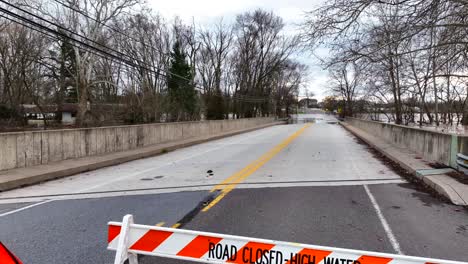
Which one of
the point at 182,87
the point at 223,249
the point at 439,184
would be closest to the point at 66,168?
the point at 223,249

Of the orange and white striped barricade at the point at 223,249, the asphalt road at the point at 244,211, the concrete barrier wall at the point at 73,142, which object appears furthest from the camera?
the concrete barrier wall at the point at 73,142

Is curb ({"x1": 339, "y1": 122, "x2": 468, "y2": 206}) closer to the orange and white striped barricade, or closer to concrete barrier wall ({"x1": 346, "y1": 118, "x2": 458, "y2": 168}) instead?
concrete barrier wall ({"x1": 346, "y1": 118, "x2": 458, "y2": 168})

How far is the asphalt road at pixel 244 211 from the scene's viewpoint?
473cm

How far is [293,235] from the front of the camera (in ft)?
16.5

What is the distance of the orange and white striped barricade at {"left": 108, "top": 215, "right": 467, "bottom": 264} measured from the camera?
2633mm

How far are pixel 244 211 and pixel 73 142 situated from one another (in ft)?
30.4

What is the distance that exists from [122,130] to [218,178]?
8218 millimetres

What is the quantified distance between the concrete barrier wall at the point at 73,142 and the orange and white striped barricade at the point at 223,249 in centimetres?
880

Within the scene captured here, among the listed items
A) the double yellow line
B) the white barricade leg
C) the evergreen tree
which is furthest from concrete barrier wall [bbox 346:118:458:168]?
the evergreen tree

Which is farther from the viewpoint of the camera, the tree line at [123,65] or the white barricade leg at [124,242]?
the tree line at [123,65]

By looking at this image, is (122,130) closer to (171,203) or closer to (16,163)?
(16,163)

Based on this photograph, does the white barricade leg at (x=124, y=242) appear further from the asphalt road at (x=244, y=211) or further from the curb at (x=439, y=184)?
the curb at (x=439, y=184)

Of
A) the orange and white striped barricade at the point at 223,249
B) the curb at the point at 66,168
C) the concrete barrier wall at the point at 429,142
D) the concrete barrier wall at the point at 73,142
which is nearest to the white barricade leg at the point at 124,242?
the orange and white striped barricade at the point at 223,249

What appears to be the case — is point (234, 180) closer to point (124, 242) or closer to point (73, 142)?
point (124, 242)
